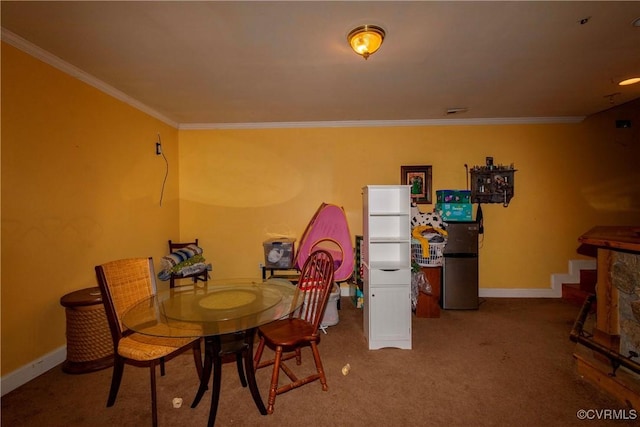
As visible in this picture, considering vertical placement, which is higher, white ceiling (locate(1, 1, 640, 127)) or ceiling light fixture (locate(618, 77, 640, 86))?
ceiling light fixture (locate(618, 77, 640, 86))

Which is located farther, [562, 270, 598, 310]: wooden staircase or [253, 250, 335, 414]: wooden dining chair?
[562, 270, 598, 310]: wooden staircase

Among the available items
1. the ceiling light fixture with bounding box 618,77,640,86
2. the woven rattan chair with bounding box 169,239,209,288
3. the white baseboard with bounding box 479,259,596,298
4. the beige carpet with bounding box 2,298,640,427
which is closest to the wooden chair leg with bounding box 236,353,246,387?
the beige carpet with bounding box 2,298,640,427

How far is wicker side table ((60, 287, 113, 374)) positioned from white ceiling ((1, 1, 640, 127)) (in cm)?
198

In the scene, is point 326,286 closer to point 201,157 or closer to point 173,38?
point 173,38

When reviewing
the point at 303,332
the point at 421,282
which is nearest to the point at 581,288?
the point at 421,282

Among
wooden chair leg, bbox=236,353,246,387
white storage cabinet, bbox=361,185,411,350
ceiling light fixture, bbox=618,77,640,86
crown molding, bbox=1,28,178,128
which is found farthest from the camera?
ceiling light fixture, bbox=618,77,640,86

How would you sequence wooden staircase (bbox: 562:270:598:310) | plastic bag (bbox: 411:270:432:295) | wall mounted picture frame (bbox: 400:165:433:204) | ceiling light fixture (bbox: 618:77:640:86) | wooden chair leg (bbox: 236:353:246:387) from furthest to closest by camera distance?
wall mounted picture frame (bbox: 400:165:433:204)
wooden staircase (bbox: 562:270:598:310)
plastic bag (bbox: 411:270:432:295)
ceiling light fixture (bbox: 618:77:640:86)
wooden chair leg (bbox: 236:353:246:387)

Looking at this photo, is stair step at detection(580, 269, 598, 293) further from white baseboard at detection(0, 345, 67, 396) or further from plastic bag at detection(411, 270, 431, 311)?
white baseboard at detection(0, 345, 67, 396)

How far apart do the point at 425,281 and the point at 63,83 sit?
4.09 meters

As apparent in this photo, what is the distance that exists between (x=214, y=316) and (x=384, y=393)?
4.40 ft

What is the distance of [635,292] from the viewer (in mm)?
1941

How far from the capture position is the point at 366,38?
1933 mm

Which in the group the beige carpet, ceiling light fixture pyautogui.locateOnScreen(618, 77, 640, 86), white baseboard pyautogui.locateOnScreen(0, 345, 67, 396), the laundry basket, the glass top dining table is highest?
ceiling light fixture pyautogui.locateOnScreen(618, 77, 640, 86)

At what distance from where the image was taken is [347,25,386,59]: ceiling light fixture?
191 centimetres
